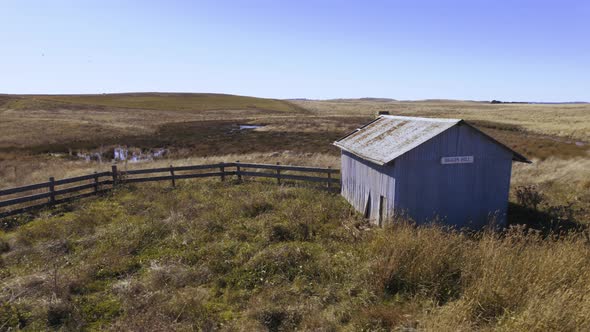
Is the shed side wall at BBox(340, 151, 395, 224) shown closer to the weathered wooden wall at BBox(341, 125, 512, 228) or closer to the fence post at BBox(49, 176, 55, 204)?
the weathered wooden wall at BBox(341, 125, 512, 228)

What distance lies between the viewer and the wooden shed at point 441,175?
9.95 m

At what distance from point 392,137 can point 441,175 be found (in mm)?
1984

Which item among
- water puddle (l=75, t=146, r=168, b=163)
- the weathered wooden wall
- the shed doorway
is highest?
the weathered wooden wall

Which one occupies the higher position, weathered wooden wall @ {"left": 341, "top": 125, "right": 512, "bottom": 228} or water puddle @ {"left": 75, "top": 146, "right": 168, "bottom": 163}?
weathered wooden wall @ {"left": 341, "top": 125, "right": 512, "bottom": 228}

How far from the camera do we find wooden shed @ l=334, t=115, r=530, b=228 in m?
9.95

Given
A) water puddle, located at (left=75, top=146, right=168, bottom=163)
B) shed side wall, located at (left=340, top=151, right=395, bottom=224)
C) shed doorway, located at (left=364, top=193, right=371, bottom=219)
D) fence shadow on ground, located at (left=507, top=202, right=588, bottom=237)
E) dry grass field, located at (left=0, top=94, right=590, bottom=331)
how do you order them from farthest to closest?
water puddle, located at (left=75, top=146, right=168, bottom=163)
shed doorway, located at (left=364, top=193, right=371, bottom=219)
fence shadow on ground, located at (left=507, top=202, right=588, bottom=237)
shed side wall, located at (left=340, top=151, right=395, bottom=224)
dry grass field, located at (left=0, top=94, right=590, bottom=331)

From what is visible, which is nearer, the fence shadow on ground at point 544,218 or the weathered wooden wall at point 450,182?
the weathered wooden wall at point 450,182

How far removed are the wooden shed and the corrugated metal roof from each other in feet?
0.11

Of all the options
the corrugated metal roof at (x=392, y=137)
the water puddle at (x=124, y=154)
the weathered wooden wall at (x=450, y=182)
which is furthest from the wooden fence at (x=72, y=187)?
the water puddle at (x=124, y=154)

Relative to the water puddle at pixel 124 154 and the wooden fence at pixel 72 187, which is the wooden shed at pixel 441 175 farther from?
the water puddle at pixel 124 154

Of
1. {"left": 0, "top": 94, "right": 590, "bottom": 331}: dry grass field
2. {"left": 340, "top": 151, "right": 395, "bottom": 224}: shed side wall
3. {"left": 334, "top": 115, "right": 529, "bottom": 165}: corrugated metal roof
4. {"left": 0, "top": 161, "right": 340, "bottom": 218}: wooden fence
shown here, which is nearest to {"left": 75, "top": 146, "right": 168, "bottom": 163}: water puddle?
{"left": 0, "top": 161, "right": 340, "bottom": 218}: wooden fence

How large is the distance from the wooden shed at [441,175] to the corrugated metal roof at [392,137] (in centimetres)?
3

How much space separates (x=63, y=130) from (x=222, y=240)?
37.1m

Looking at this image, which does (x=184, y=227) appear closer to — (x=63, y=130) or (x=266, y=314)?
(x=266, y=314)
